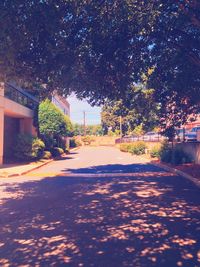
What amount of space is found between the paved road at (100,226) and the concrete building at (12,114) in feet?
34.7

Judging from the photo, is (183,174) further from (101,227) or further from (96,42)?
(101,227)

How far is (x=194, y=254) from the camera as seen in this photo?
16.9 feet

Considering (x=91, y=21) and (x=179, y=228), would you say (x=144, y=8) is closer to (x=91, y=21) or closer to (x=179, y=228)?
(x=91, y=21)

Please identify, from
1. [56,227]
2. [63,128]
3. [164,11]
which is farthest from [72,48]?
[63,128]

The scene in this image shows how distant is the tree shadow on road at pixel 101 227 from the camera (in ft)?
16.6

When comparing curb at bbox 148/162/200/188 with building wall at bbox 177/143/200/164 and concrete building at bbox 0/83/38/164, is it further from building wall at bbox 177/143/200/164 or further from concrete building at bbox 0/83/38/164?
concrete building at bbox 0/83/38/164

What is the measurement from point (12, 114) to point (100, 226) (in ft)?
70.7

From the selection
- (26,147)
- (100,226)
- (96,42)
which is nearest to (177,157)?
(26,147)

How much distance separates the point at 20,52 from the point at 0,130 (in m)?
13.2

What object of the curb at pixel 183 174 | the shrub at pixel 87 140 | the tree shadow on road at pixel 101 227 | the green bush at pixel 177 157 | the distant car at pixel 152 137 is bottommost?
the tree shadow on road at pixel 101 227

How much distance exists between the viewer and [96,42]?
32.3ft

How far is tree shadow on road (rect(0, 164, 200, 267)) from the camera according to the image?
5070 millimetres

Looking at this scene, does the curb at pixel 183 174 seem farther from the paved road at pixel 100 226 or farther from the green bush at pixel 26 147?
the green bush at pixel 26 147

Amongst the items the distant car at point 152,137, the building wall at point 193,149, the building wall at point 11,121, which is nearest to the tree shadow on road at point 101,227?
the building wall at point 193,149
